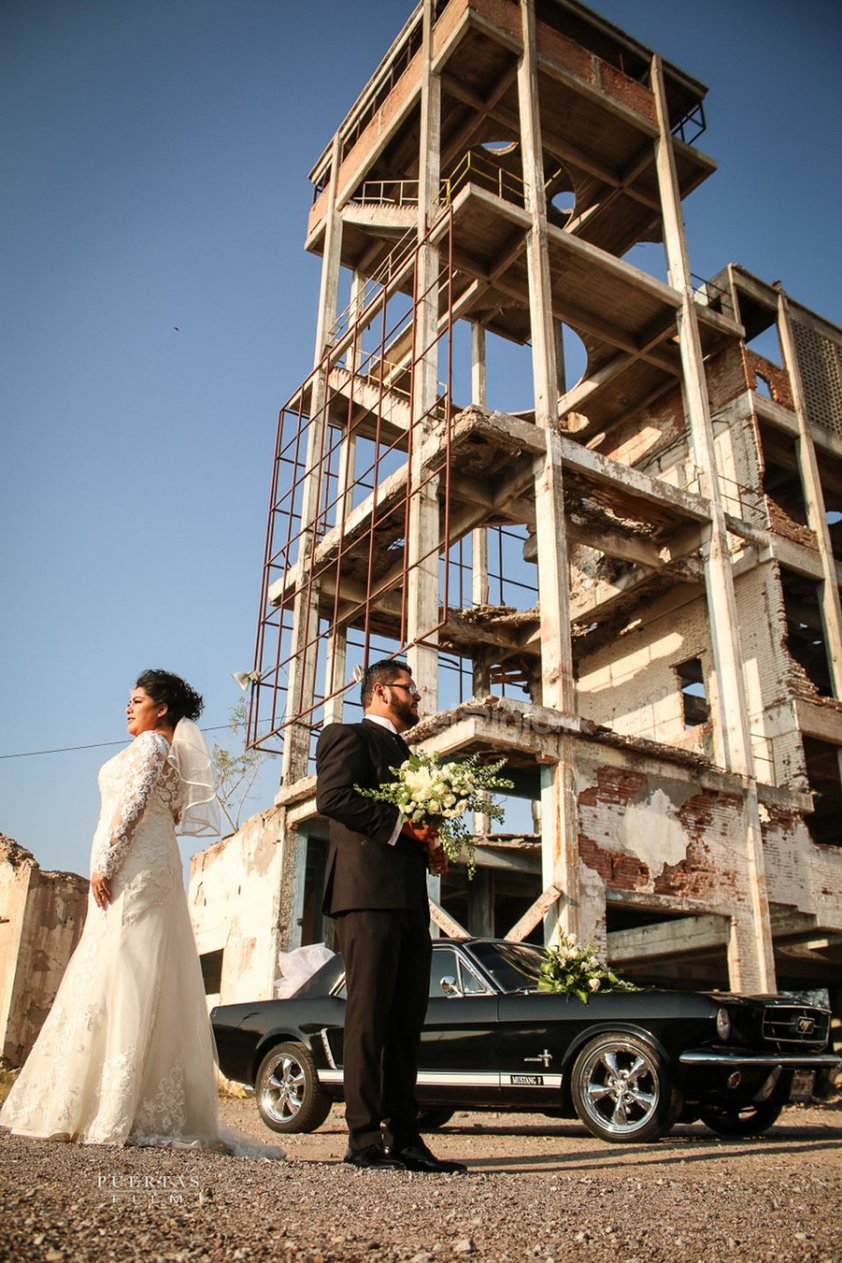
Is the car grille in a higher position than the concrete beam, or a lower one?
lower

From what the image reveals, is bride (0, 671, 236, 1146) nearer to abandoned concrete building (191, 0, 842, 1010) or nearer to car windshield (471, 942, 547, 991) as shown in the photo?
car windshield (471, 942, 547, 991)

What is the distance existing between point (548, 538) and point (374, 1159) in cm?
1143

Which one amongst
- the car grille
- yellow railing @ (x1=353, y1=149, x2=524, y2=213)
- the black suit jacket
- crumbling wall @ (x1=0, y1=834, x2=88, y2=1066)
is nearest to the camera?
the black suit jacket

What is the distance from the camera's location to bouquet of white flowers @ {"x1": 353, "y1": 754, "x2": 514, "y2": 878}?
13.1 ft

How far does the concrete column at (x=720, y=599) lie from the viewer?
13.4 meters

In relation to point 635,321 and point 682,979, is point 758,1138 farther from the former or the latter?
point 635,321

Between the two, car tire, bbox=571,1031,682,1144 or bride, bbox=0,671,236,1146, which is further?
car tire, bbox=571,1031,682,1144

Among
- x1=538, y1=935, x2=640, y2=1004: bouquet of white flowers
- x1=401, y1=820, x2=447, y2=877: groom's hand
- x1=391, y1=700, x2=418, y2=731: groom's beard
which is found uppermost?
x1=391, y1=700, x2=418, y2=731: groom's beard

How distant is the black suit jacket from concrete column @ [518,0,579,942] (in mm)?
7992

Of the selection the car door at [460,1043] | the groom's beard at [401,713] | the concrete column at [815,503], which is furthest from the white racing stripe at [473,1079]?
the concrete column at [815,503]

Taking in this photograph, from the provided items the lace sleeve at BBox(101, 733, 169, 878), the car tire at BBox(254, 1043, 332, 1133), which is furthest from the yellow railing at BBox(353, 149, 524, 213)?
the lace sleeve at BBox(101, 733, 169, 878)

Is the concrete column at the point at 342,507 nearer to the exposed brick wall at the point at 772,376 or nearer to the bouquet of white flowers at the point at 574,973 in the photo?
the exposed brick wall at the point at 772,376

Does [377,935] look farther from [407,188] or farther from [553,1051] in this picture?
[407,188]

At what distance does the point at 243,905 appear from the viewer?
15.7 m
